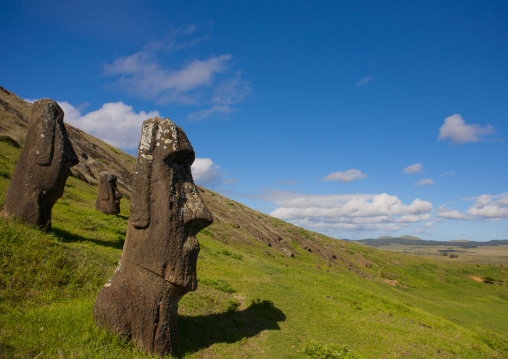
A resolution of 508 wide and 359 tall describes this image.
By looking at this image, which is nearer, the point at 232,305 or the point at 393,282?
the point at 232,305

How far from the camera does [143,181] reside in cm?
761

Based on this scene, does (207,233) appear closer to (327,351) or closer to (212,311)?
(212,311)

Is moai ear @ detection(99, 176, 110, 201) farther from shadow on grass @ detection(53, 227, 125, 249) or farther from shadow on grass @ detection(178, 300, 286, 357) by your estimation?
shadow on grass @ detection(178, 300, 286, 357)

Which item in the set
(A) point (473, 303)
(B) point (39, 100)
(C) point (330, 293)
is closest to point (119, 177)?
(B) point (39, 100)

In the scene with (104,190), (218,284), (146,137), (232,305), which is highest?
(146,137)

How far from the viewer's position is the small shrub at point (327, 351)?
9234 millimetres

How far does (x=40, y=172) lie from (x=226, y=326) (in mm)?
8674

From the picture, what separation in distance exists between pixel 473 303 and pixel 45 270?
1572 inches

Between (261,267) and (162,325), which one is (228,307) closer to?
(162,325)

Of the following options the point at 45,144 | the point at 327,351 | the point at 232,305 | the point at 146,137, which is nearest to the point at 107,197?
the point at 45,144

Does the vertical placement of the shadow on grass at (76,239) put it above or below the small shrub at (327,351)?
above

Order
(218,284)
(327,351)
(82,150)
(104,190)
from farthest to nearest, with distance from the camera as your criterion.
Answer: (82,150) < (104,190) < (218,284) < (327,351)

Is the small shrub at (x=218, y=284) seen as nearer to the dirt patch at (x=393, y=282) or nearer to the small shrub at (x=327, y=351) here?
the small shrub at (x=327, y=351)

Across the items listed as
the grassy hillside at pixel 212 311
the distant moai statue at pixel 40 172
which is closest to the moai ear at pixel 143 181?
the grassy hillside at pixel 212 311
